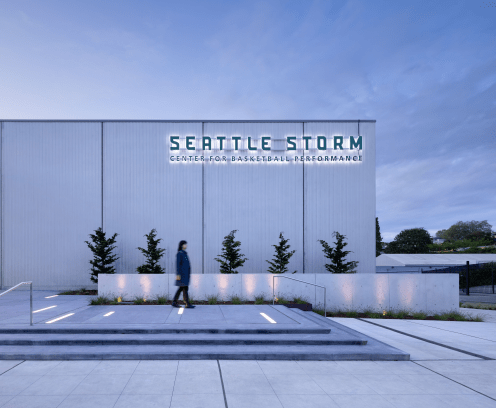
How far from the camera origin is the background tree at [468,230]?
8187 centimetres

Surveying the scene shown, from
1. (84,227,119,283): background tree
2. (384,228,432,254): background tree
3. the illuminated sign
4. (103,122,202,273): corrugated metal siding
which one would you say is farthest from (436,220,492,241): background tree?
(84,227,119,283): background tree

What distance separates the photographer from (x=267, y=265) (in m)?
15.8

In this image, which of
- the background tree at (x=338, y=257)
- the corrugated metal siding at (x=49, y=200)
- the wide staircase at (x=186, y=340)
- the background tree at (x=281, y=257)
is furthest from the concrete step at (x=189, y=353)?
the corrugated metal siding at (x=49, y=200)

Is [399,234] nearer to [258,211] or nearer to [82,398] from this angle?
[258,211]

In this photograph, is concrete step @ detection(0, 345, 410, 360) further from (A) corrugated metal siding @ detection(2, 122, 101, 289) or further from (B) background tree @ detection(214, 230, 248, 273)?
(A) corrugated metal siding @ detection(2, 122, 101, 289)

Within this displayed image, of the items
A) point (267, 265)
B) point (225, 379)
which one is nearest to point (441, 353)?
point (225, 379)

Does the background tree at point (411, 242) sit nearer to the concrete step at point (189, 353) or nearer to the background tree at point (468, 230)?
the background tree at point (468, 230)

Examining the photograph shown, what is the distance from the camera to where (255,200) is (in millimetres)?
16141

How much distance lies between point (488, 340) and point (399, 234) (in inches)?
2566

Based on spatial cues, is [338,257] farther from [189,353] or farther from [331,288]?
[189,353]

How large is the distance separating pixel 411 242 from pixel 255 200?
5849cm

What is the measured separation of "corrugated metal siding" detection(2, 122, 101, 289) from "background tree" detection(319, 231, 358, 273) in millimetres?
12151

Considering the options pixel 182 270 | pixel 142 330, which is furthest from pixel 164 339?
pixel 182 270

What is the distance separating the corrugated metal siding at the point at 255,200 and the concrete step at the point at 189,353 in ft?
31.9
